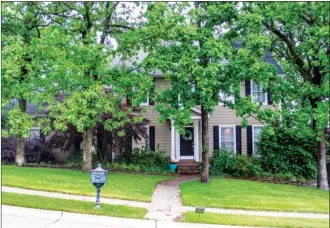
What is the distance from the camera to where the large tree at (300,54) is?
26.8 feet

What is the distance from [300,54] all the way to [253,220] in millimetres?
6421

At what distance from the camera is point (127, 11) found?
40.8 feet

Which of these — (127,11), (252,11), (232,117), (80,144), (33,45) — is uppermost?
(127,11)

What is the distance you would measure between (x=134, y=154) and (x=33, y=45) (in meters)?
6.95

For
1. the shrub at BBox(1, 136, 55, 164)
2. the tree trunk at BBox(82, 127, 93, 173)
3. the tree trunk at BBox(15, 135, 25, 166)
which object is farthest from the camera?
the shrub at BBox(1, 136, 55, 164)

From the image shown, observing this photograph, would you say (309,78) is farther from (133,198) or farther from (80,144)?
(80,144)

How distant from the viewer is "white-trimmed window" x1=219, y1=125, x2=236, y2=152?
15.5m

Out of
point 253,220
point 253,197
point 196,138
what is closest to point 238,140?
point 196,138

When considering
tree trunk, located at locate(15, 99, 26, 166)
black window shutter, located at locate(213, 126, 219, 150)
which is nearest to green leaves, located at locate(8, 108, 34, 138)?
tree trunk, located at locate(15, 99, 26, 166)

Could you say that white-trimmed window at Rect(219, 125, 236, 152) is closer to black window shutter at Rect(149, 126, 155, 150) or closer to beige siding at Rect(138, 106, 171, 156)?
beige siding at Rect(138, 106, 171, 156)

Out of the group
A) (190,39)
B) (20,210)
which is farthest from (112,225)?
(190,39)

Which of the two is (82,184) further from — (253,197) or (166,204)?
(253,197)

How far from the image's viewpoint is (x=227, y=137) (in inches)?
616

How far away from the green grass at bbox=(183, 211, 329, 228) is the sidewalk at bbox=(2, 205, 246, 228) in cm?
34
